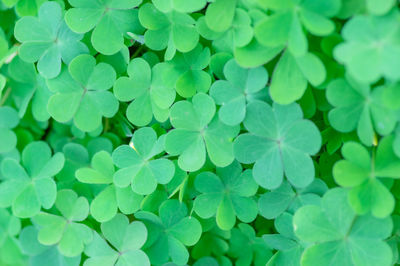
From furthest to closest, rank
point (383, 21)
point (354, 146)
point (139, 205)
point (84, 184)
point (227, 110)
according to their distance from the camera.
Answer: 1. point (84, 184)
2. point (139, 205)
3. point (227, 110)
4. point (354, 146)
5. point (383, 21)

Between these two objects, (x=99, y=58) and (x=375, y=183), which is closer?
(x=375, y=183)

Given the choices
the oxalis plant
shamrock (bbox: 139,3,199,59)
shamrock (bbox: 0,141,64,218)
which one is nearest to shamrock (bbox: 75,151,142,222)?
the oxalis plant

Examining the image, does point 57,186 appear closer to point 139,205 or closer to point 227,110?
point 139,205

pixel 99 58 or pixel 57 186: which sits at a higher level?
pixel 99 58

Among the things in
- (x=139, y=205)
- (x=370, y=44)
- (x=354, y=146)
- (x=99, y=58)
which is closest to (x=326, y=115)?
(x=354, y=146)

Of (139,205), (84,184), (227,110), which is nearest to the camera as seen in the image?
(227,110)

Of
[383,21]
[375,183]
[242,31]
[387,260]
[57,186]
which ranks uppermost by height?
[383,21]

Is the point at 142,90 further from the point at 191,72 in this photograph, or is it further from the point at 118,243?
the point at 118,243

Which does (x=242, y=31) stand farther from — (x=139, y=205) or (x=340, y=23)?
(x=139, y=205)
